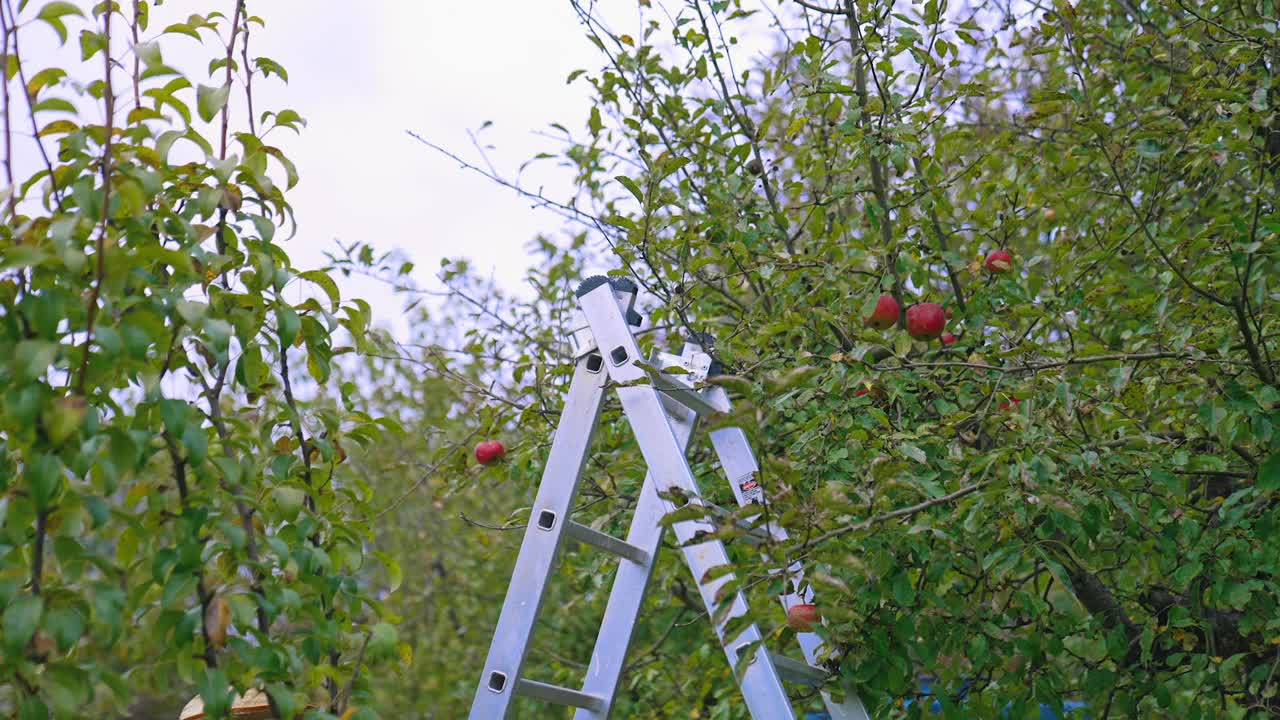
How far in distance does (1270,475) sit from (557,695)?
1306 millimetres

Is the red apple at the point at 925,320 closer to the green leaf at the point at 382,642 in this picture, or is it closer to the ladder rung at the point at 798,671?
the ladder rung at the point at 798,671

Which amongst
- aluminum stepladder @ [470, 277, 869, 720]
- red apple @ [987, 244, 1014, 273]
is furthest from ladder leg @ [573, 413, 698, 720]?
red apple @ [987, 244, 1014, 273]

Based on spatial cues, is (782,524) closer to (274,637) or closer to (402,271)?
(274,637)

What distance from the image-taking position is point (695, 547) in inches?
78.7

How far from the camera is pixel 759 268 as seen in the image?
2504 millimetres

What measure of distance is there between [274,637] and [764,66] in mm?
2530

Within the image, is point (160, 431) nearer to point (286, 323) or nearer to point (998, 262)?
point (286, 323)

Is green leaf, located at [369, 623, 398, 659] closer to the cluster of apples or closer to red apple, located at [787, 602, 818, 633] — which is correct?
red apple, located at [787, 602, 818, 633]

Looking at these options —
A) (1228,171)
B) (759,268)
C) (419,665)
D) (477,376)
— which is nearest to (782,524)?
(759,268)

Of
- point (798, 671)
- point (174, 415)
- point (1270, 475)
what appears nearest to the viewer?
point (174, 415)

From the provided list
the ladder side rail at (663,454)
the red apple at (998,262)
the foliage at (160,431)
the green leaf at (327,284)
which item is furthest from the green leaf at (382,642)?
the red apple at (998,262)

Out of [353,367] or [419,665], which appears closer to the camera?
[419,665]

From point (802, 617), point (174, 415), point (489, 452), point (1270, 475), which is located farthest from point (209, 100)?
point (1270, 475)

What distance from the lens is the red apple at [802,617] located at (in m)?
2.04
